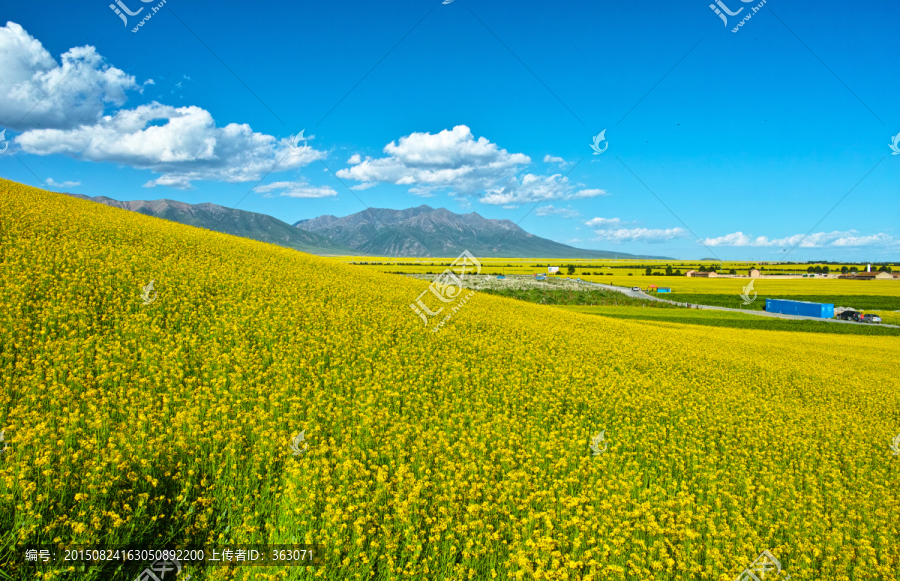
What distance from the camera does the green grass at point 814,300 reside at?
6850 cm

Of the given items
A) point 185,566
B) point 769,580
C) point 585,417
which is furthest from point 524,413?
point 185,566

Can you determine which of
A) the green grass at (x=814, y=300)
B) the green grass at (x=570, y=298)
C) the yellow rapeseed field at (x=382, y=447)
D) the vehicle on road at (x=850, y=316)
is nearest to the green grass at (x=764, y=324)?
the vehicle on road at (x=850, y=316)

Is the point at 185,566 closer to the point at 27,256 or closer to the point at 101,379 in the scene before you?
the point at 101,379

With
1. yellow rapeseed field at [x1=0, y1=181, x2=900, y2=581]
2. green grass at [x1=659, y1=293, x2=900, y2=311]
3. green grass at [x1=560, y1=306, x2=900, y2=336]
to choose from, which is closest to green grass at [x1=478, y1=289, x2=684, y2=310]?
green grass at [x1=560, y1=306, x2=900, y2=336]

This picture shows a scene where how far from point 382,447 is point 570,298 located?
60.7 m

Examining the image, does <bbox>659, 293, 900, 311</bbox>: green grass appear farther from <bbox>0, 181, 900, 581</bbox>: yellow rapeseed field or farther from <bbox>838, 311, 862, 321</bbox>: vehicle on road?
<bbox>0, 181, 900, 581</bbox>: yellow rapeseed field

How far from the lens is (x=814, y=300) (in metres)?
73.1

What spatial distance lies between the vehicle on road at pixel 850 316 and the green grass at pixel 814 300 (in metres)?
11.2

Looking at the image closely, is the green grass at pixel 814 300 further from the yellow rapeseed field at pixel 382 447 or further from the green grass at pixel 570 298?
the yellow rapeseed field at pixel 382 447

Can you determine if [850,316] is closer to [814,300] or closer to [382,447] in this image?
[814,300]

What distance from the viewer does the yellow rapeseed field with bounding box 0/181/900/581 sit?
15.7ft

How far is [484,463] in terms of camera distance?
659cm

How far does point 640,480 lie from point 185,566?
21.2 feet

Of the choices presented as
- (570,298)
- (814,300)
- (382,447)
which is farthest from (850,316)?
(382,447)
